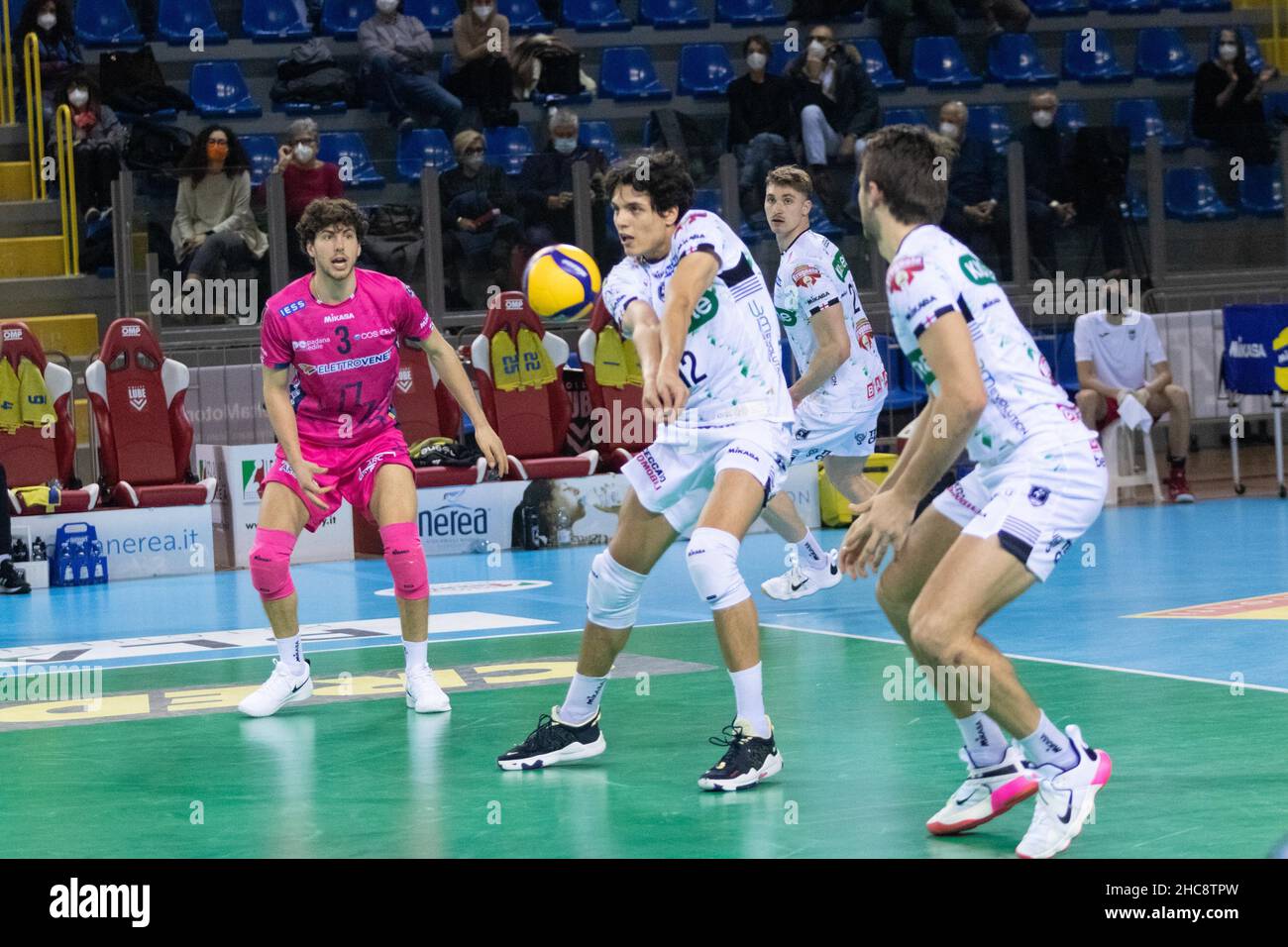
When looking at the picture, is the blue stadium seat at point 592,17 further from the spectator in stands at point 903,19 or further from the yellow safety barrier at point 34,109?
the yellow safety barrier at point 34,109

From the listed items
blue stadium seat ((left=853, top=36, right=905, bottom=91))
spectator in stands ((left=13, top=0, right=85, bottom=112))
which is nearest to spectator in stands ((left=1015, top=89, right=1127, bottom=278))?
blue stadium seat ((left=853, top=36, right=905, bottom=91))

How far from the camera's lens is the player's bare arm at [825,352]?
995 cm

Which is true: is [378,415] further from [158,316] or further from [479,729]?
[158,316]

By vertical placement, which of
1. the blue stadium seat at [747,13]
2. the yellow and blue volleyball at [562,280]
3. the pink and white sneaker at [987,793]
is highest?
the blue stadium seat at [747,13]

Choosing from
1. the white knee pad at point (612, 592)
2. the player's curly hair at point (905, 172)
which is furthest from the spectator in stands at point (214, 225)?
the player's curly hair at point (905, 172)

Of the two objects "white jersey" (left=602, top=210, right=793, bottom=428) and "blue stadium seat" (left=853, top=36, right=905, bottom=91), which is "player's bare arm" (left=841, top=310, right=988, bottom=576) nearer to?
"white jersey" (left=602, top=210, right=793, bottom=428)

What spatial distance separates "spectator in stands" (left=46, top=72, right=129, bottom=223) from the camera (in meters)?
17.1

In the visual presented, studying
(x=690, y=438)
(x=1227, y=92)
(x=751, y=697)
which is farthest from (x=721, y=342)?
(x=1227, y=92)

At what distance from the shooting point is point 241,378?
15.9m

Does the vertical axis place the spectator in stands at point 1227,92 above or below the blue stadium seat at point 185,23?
below

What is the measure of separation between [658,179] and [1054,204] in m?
12.3

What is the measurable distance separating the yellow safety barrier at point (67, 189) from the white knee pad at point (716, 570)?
12.7 m

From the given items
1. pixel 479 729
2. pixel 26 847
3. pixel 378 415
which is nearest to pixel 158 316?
pixel 378 415

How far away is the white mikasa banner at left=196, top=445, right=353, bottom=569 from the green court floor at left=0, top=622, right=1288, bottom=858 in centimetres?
574
